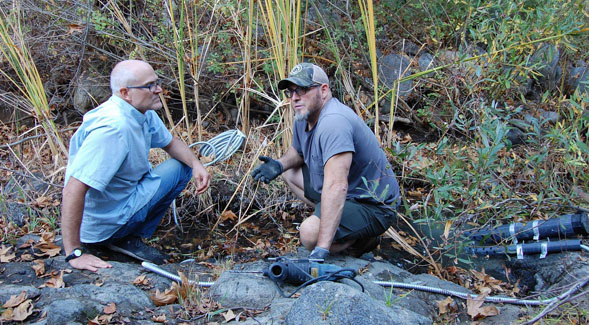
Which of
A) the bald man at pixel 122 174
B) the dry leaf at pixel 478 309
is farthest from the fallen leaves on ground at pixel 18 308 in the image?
the dry leaf at pixel 478 309

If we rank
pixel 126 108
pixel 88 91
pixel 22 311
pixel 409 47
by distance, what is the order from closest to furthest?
pixel 22 311
pixel 126 108
pixel 88 91
pixel 409 47

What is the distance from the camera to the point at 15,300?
264 cm

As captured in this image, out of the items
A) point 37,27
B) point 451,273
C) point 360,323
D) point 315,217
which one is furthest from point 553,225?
point 37,27

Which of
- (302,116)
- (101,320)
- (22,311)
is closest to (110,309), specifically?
(101,320)

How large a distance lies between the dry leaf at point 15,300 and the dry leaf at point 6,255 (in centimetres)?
81

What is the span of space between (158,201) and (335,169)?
1.29 meters

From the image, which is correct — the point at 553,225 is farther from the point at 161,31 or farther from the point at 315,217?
the point at 161,31

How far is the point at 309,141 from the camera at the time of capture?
3590 mm

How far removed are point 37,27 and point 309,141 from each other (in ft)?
12.5

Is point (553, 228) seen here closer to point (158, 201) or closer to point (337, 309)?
point (337, 309)

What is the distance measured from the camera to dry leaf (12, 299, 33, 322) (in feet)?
8.21

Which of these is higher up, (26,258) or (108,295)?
(108,295)

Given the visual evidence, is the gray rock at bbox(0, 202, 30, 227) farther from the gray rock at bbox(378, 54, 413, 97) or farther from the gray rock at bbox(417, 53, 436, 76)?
the gray rock at bbox(417, 53, 436, 76)

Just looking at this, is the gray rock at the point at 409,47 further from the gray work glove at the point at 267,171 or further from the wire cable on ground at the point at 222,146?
the gray work glove at the point at 267,171
